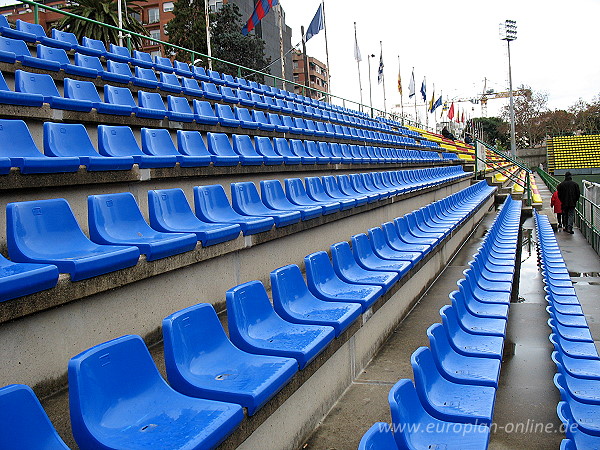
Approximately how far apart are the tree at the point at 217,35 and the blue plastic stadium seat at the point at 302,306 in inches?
1029

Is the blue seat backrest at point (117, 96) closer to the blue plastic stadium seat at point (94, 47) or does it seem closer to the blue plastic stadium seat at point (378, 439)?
the blue plastic stadium seat at point (94, 47)

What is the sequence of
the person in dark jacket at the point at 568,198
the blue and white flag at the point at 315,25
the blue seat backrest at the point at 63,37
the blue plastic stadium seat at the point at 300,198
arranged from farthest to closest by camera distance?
the blue and white flag at the point at 315,25 < the person in dark jacket at the point at 568,198 < the blue seat backrest at the point at 63,37 < the blue plastic stadium seat at the point at 300,198

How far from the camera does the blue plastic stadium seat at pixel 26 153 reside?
7.87ft

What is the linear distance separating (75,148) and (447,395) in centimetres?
241

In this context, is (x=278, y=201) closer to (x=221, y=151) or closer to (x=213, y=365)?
(x=221, y=151)

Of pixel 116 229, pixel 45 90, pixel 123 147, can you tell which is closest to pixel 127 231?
pixel 116 229

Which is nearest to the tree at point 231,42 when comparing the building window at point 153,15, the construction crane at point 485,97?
the building window at point 153,15

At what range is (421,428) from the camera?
1.71 m

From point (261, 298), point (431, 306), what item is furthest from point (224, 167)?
point (261, 298)

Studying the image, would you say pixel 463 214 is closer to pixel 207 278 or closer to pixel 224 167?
pixel 224 167

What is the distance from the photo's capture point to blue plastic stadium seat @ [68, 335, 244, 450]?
1.19 metres

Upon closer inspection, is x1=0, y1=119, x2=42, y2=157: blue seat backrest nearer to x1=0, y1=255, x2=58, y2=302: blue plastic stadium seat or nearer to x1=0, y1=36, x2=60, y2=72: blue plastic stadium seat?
x1=0, y1=255, x2=58, y2=302: blue plastic stadium seat

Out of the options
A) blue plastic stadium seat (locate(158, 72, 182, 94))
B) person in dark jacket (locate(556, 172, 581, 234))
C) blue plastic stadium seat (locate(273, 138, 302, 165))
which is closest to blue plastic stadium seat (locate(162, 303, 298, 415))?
blue plastic stadium seat (locate(273, 138, 302, 165))

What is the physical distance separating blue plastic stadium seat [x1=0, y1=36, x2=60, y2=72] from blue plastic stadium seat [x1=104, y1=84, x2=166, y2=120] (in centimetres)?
59
